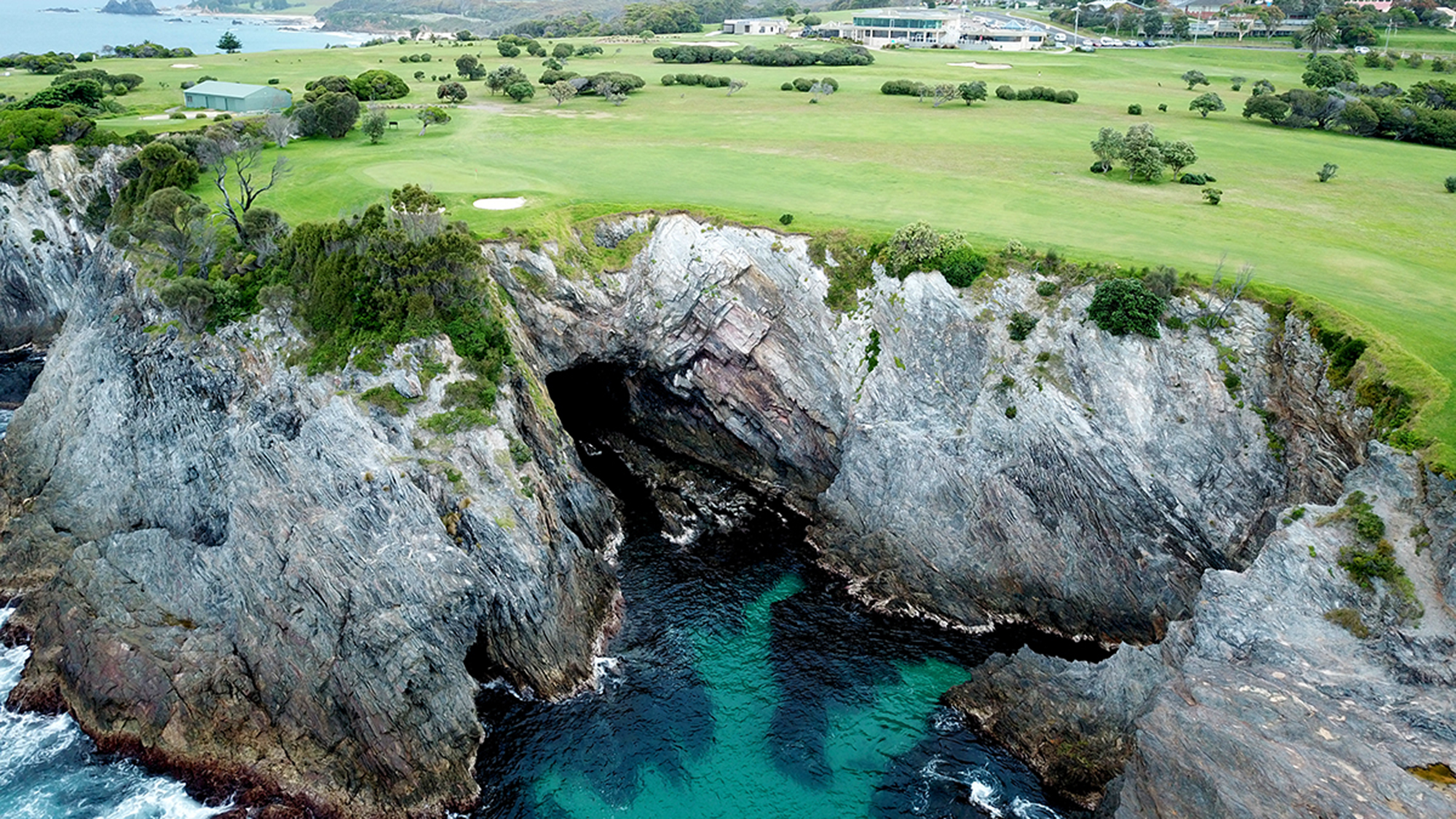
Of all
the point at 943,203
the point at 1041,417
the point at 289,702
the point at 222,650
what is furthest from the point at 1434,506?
the point at 222,650

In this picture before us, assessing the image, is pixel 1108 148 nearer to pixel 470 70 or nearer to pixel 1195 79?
pixel 1195 79

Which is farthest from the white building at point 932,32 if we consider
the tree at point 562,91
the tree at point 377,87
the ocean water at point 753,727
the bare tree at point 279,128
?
the ocean water at point 753,727

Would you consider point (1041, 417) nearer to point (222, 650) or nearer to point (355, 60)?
point (222, 650)

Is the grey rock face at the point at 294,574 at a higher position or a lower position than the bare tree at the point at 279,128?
lower

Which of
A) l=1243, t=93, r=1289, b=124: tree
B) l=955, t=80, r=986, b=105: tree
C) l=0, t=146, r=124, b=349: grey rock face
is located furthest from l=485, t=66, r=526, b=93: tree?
l=1243, t=93, r=1289, b=124: tree

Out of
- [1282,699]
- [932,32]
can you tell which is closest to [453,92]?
[1282,699]

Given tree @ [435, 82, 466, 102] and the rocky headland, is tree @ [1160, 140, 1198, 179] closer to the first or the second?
the rocky headland

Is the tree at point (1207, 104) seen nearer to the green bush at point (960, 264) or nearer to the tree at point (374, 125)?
the green bush at point (960, 264)
